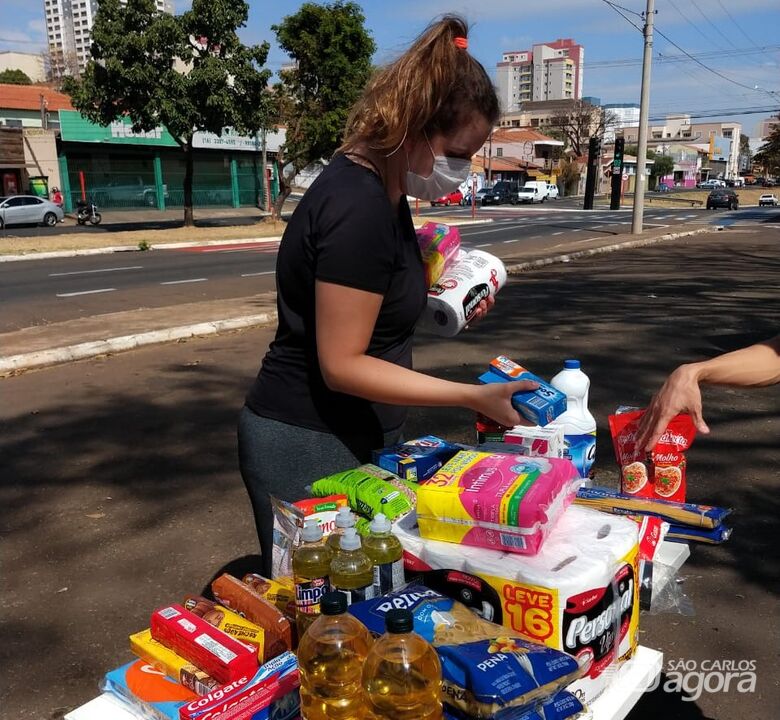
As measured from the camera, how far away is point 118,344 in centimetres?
820

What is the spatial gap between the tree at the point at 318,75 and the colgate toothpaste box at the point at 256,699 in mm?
31650

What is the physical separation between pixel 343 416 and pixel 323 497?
24cm

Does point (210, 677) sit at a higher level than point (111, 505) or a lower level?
higher

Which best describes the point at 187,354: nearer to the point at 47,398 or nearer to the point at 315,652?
the point at 47,398

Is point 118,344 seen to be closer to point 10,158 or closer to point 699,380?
point 699,380

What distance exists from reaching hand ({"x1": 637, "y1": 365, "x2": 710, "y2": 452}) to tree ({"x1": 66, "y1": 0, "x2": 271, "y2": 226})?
27092 millimetres

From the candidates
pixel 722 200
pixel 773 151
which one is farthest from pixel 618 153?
pixel 773 151

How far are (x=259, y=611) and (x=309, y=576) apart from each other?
184 mm

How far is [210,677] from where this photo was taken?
1591mm

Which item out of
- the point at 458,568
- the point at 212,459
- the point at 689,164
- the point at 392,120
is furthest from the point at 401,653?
the point at 689,164

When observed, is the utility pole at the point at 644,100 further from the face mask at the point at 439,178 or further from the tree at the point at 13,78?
the tree at the point at 13,78

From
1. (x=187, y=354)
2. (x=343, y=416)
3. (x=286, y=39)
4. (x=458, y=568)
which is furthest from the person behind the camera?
(x=286, y=39)

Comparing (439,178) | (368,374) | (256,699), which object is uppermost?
(439,178)

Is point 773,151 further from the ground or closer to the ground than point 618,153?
further from the ground
